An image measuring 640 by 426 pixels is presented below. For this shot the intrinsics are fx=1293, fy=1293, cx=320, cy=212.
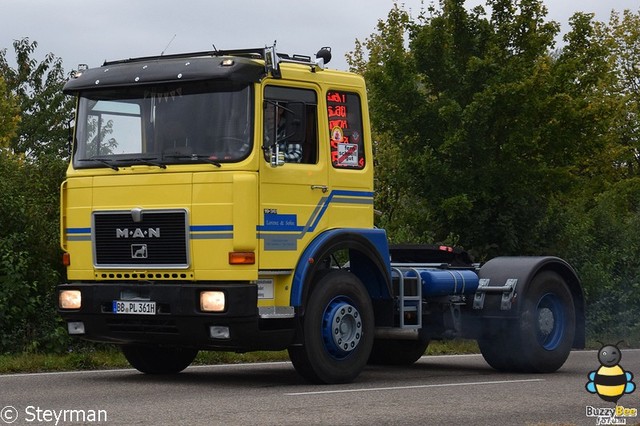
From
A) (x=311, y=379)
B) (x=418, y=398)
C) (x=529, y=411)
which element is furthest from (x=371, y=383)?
(x=529, y=411)

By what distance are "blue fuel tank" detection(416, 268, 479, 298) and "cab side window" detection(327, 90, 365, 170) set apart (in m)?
1.79

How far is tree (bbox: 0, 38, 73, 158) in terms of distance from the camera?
194ft

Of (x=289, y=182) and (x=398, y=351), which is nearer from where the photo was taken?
(x=289, y=182)

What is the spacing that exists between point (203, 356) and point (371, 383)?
310cm

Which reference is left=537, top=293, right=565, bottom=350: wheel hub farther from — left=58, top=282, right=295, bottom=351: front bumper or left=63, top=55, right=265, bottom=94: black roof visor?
left=63, top=55, right=265, bottom=94: black roof visor

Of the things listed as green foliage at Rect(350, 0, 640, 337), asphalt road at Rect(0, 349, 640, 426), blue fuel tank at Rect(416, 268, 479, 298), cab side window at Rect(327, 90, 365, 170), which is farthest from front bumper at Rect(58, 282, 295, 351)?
green foliage at Rect(350, 0, 640, 337)

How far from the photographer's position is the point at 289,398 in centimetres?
1146

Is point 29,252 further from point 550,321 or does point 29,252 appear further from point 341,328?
point 550,321

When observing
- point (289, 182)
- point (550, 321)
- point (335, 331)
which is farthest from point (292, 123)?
point (550, 321)

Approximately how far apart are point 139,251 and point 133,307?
55 cm

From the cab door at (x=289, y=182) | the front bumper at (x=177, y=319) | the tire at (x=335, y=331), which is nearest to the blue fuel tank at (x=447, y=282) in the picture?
the tire at (x=335, y=331)

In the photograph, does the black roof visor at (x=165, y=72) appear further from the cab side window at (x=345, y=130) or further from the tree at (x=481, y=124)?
the tree at (x=481, y=124)

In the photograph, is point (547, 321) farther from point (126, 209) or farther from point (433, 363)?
point (126, 209)

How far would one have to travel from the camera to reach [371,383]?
44.4 ft
